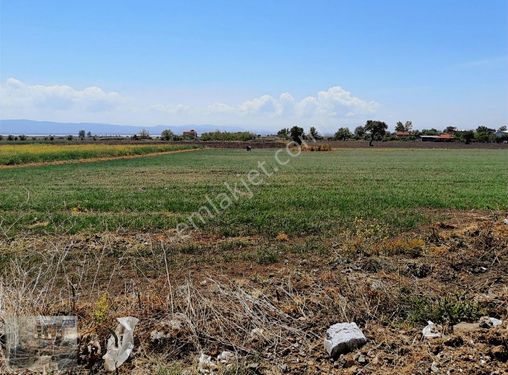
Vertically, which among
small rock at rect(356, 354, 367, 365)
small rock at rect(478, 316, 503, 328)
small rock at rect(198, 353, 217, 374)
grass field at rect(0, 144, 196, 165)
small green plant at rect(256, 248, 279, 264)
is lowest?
small rock at rect(198, 353, 217, 374)

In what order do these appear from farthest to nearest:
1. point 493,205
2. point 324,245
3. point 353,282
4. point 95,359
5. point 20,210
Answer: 1. point 493,205
2. point 20,210
3. point 324,245
4. point 353,282
5. point 95,359

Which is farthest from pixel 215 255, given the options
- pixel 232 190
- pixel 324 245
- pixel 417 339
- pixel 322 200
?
pixel 232 190

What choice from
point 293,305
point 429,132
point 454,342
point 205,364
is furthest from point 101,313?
point 429,132

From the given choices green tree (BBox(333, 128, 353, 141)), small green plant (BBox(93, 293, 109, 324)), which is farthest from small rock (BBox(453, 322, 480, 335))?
green tree (BBox(333, 128, 353, 141))

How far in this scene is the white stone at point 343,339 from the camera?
4.29m

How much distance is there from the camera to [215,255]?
8.41 meters

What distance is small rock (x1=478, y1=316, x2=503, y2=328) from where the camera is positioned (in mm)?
4621

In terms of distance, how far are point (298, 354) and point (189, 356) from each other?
1126 mm

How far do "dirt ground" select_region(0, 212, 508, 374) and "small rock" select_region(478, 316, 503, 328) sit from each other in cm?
8

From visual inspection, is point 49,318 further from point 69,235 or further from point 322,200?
point 322,200

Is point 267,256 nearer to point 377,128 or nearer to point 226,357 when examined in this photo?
point 226,357

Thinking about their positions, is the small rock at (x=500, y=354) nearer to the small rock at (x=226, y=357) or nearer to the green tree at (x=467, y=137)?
the small rock at (x=226, y=357)

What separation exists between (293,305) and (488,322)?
2.18 m

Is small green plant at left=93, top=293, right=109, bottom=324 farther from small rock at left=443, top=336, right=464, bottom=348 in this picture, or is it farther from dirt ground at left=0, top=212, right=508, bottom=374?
small rock at left=443, top=336, right=464, bottom=348
